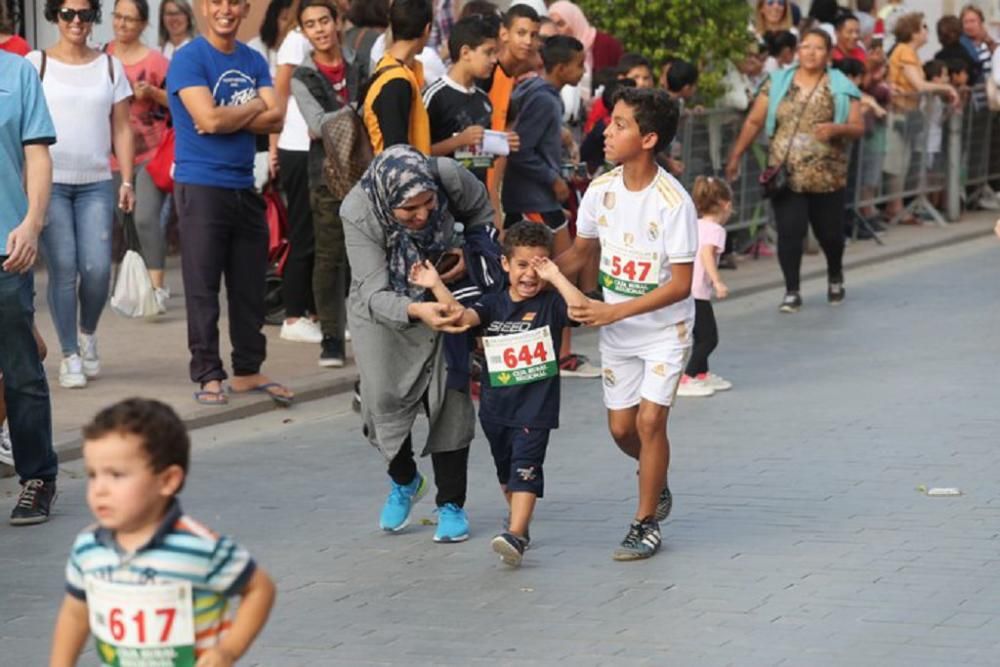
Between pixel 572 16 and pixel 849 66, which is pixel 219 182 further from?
pixel 849 66

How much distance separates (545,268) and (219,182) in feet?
11.2

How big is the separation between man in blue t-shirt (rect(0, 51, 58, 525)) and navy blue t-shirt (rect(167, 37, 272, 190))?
2154mm

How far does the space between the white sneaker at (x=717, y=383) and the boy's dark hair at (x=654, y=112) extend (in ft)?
12.4

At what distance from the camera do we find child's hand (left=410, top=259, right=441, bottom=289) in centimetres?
766

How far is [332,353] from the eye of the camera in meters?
12.0

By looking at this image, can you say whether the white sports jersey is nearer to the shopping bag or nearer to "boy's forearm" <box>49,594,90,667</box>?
"boy's forearm" <box>49,594,90,667</box>

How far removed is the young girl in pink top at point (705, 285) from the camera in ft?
37.8

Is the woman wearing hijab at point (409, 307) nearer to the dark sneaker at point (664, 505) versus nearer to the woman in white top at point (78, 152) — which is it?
the dark sneaker at point (664, 505)

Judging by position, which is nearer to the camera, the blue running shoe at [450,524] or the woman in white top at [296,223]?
the blue running shoe at [450,524]

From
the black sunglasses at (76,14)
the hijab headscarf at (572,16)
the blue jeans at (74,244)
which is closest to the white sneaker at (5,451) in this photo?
the blue jeans at (74,244)

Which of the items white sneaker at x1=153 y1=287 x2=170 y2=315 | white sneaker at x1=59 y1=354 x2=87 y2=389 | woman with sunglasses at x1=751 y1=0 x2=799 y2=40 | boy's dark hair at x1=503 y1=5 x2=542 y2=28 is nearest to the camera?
white sneaker at x1=59 y1=354 x2=87 y2=389

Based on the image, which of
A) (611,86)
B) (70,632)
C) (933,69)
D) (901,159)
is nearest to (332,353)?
(611,86)

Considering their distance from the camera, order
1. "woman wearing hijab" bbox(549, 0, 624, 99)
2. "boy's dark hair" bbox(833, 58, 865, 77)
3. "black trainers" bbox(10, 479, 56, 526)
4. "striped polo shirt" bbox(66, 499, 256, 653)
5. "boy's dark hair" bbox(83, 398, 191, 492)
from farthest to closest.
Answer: "boy's dark hair" bbox(833, 58, 865, 77), "woman wearing hijab" bbox(549, 0, 624, 99), "black trainers" bbox(10, 479, 56, 526), "striped polo shirt" bbox(66, 499, 256, 653), "boy's dark hair" bbox(83, 398, 191, 492)

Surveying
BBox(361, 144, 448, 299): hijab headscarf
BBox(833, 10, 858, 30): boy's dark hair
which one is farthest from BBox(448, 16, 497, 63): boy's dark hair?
BBox(833, 10, 858, 30): boy's dark hair
